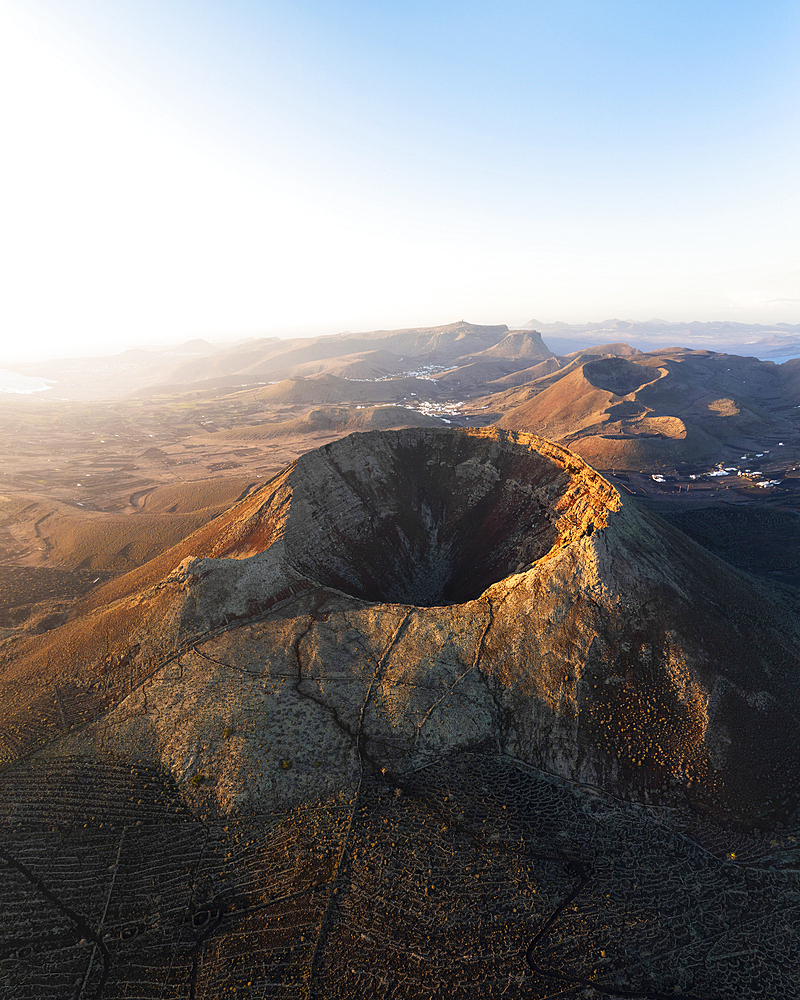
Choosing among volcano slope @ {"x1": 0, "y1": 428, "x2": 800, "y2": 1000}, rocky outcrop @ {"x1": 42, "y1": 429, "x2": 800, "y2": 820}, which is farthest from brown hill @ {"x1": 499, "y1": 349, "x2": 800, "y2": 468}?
volcano slope @ {"x1": 0, "y1": 428, "x2": 800, "y2": 1000}

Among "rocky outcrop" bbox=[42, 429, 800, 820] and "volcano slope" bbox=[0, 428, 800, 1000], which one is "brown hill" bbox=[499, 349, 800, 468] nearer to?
"rocky outcrop" bbox=[42, 429, 800, 820]

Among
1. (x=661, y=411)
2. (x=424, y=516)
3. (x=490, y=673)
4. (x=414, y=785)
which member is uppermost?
(x=661, y=411)

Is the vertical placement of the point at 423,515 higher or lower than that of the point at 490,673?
higher

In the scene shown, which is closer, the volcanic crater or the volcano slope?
the volcano slope

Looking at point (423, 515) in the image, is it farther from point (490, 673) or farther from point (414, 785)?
point (414, 785)

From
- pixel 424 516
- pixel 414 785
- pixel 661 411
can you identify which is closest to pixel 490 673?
pixel 414 785
